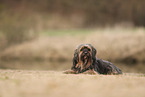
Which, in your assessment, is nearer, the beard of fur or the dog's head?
the dog's head

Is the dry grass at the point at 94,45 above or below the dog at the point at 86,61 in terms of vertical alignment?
above

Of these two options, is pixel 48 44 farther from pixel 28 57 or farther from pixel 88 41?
pixel 88 41

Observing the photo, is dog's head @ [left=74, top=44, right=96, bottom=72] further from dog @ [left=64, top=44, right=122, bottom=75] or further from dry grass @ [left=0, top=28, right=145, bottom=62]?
dry grass @ [left=0, top=28, right=145, bottom=62]

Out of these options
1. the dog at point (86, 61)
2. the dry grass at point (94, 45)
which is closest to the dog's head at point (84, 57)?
the dog at point (86, 61)

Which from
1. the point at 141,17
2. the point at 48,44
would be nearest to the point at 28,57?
the point at 48,44

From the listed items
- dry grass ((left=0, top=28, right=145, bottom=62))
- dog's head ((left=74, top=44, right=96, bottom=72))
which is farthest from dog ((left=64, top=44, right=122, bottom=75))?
dry grass ((left=0, top=28, right=145, bottom=62))

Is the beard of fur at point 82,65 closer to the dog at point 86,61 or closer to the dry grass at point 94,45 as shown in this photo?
the dog at point 86,61

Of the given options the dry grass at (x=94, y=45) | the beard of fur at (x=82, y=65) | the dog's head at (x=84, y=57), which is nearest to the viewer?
the dog's head at (x=84, y=57)

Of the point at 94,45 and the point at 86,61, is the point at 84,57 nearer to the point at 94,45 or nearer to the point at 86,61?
the point at 86,61

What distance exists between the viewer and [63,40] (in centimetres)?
2700

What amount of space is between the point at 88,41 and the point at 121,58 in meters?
3.38

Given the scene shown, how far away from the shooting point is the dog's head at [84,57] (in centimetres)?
862

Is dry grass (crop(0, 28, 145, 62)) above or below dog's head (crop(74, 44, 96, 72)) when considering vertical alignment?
above

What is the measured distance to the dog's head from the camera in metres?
8.62
